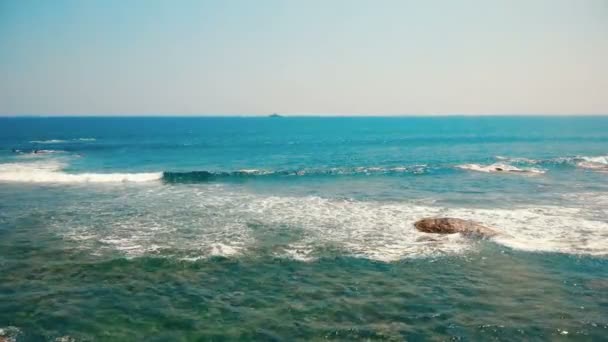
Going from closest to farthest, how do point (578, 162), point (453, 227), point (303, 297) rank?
point (303, 297) → point (453, 227) → point (578, 162)

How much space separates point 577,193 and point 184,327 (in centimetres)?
3415

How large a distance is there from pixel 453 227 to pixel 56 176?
39849 mm

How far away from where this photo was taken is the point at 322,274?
17.8 metres

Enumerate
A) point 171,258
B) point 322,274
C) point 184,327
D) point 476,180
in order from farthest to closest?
point 476,180 < point 171,258 < point 322,274 < point 184,327

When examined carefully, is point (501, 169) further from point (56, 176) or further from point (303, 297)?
point (56, 176)

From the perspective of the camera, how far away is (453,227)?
2322cm

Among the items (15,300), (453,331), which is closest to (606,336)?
(453,331)

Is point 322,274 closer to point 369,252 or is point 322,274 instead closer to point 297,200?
point 369,252

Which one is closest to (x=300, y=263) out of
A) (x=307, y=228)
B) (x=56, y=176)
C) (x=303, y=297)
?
(x=303, y=297)

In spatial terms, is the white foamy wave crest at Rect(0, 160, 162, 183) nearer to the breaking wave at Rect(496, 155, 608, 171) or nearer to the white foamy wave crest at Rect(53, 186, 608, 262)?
the white foamy wave crest at Rect(53, 186, 608, 262)

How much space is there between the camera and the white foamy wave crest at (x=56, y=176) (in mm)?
42656

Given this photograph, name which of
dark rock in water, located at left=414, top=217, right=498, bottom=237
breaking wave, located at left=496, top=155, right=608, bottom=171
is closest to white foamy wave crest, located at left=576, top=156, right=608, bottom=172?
breaking wave, located at left=496, top=155, right=608, bottom=171

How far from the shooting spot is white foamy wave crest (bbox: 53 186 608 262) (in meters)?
20.8

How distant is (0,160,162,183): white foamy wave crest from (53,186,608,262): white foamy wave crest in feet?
40.7
